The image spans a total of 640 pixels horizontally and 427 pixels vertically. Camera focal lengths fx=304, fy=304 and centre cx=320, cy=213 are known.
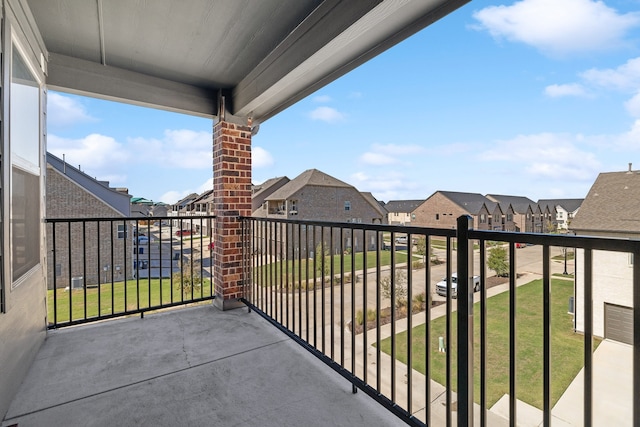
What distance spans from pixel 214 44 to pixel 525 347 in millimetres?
5920

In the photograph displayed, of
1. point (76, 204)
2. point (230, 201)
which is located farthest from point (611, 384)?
point (76, 204)

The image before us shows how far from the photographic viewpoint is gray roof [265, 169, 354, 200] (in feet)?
53.7

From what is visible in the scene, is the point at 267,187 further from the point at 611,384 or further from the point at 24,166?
the point at 611,384

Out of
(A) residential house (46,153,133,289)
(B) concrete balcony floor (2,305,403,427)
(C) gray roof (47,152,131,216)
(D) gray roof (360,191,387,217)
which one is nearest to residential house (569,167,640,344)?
(B) concrete balcony floor (2,305,403,427)

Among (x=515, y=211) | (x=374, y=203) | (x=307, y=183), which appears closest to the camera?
Result: (x=515, y=211)

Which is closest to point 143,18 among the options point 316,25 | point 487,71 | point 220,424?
point 316,25

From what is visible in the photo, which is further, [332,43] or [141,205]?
[141,205]

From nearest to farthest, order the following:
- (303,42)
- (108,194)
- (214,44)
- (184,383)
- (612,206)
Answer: (612,206) → (184,383) → (303,42) → (214,44) → (108,194)

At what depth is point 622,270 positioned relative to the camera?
0.89 m

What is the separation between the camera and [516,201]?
514cm

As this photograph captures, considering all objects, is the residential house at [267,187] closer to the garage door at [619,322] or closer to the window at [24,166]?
the window at [24,166]

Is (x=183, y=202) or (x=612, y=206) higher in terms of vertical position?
(x=183, y=202)

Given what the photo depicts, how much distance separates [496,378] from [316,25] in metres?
7.65

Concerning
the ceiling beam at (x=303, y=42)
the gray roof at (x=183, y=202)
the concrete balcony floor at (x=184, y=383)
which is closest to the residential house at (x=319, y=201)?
the gray roof at (x=183, y=202)
